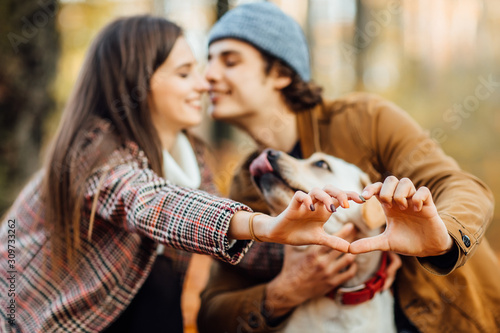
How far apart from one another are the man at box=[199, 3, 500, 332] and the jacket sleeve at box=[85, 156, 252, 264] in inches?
13.3

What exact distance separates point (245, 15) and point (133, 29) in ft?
2.05

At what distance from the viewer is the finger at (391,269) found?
5.97ft

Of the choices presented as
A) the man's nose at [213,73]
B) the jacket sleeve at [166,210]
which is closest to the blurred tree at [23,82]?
the man's nose at [213,73]

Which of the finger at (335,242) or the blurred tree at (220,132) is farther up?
the finger at (335,242)

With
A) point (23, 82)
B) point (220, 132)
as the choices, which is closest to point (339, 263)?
point (23, 82)

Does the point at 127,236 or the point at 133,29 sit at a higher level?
the point at 133,29

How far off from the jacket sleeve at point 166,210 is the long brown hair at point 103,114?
0.50 ft

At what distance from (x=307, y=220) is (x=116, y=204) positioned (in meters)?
0.70

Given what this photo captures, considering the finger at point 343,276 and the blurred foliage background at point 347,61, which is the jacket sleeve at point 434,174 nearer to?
the finger at point 343,276

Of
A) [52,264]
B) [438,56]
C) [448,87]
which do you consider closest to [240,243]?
[52,264]

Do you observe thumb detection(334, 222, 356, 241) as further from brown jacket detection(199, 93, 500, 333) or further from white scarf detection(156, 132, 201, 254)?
white scarf detection(156, 132, 201, 254)

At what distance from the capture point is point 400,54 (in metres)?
8.75

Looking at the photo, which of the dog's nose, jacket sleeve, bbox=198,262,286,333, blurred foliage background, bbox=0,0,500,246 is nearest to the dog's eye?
the dog's nose

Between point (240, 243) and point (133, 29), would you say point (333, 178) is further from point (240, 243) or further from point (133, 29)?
point (133, 29)
